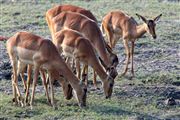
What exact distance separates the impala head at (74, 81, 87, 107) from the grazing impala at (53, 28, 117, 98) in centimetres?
77

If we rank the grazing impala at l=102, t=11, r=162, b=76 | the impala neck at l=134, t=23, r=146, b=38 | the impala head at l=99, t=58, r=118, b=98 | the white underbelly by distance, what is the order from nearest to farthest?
the impala head at l=99, t=58, r=118, b=98 < the white underbelly < the grazing impala at l=102, t=11, r=162, b=76 < the impala neck at l=134, t=23, r=146, b=38

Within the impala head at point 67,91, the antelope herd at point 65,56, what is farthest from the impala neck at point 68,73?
the impala head at point 67,91

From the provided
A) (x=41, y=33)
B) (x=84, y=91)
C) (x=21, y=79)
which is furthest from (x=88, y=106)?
(x=41, y=33)

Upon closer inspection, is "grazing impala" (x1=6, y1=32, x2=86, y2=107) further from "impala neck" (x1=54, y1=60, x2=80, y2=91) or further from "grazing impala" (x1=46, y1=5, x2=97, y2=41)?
"grazing impala" (x1=46, y1=5, x2=97, y2=41)

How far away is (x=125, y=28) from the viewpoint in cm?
1659

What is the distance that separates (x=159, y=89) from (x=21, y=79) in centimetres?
290

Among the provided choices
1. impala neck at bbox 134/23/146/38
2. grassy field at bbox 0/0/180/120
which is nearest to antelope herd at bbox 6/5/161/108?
grassy field at bbox 0/0/180/120

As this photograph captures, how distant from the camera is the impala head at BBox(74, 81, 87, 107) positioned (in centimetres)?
1283

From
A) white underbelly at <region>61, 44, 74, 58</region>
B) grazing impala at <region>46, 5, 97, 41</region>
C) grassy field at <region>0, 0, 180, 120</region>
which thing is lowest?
grassy field at <region>0, 0, 180, 120</region>

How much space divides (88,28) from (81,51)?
146 cm

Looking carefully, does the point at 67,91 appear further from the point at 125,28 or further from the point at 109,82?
the point at 125,28

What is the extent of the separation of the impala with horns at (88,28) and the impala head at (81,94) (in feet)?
3.89

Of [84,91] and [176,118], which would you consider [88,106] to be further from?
[176,118]

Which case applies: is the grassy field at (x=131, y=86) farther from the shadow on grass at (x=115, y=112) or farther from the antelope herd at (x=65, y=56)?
the antelope herd at (x=65, y=56)
